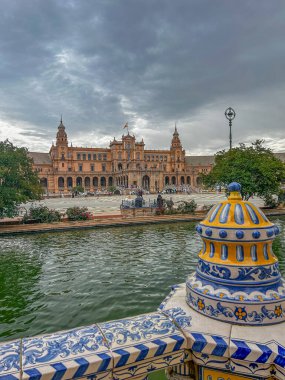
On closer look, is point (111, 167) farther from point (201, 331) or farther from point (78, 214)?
point (201, 331)

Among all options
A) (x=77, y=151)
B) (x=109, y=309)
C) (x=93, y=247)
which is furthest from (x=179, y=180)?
(x=109, y=309)

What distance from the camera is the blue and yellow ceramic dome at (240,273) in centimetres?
194

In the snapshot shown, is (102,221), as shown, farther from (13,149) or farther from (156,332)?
(156,332)

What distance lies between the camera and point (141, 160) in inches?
3976

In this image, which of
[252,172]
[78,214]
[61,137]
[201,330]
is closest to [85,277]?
[201,330]

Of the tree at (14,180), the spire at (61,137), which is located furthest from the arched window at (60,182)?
the tree at (14,180)

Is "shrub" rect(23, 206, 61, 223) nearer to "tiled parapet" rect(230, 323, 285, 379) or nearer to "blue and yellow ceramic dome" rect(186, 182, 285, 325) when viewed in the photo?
"blue and yellow ceramic dome" rect(186, 182, 285, 325)

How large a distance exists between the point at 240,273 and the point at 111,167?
102273mm

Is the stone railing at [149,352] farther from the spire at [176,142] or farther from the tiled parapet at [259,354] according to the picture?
the spire at [176,142]

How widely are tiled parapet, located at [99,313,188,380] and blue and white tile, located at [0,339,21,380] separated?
54 centimetres

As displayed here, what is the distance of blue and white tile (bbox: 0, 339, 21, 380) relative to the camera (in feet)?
4.86

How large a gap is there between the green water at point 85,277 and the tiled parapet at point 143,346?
4.56m

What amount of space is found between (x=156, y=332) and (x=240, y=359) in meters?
0.55

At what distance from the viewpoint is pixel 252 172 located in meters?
24.0
